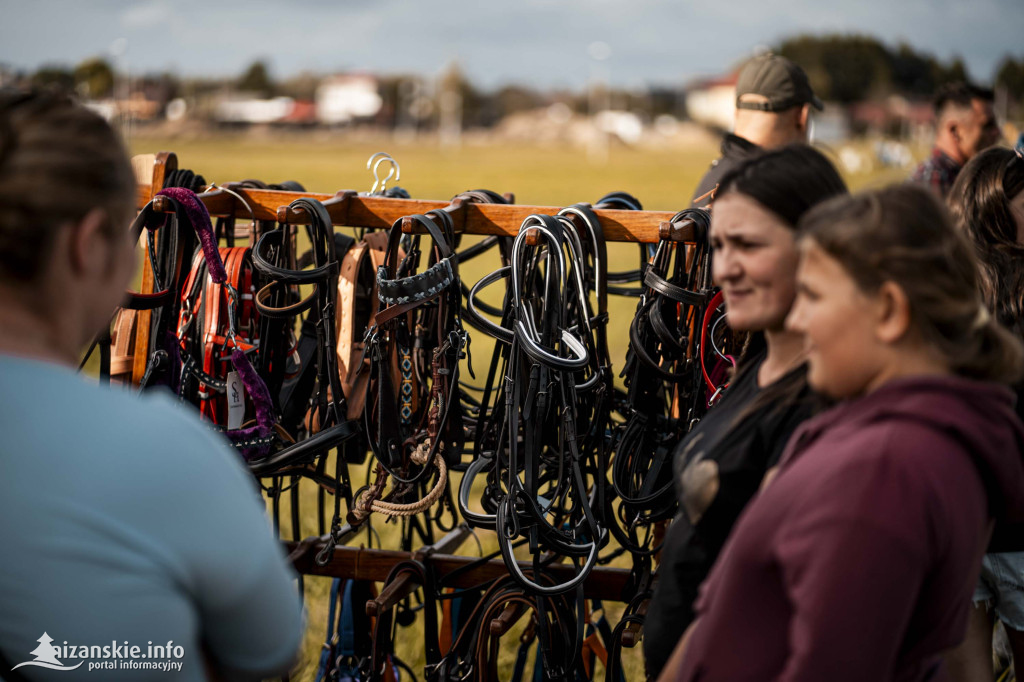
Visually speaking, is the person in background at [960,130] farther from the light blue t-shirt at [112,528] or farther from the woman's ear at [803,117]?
the light blue t-shirt at [112,528]

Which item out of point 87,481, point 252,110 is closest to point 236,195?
point 87,481

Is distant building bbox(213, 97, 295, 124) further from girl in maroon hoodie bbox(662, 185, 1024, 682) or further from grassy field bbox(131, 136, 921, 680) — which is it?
girl in maroon hoodie bbox(662, 185, 1024, 682)

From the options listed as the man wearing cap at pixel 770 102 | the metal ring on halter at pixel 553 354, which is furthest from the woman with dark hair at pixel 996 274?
the man wearing cap at pixel 770 102

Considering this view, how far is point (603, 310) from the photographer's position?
9.29ft

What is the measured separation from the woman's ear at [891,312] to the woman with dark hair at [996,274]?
1.14m

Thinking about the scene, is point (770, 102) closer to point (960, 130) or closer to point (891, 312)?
point (960, 130)

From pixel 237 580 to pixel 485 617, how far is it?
1912 millimetres

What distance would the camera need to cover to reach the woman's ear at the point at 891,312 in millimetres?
1244

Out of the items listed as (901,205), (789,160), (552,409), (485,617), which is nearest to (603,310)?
(552,409)

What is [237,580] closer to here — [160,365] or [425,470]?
[425,470]

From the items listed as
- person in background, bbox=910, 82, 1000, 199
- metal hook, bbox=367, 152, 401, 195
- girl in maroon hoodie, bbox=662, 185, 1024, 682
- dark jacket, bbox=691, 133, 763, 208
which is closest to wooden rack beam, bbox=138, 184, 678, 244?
metal hook, bbox=367, 152, 401, 195

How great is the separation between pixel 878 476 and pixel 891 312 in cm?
24

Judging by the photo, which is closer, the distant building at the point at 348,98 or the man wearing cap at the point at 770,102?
the man wearing cap at the point at 770,102

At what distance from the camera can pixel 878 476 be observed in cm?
116
